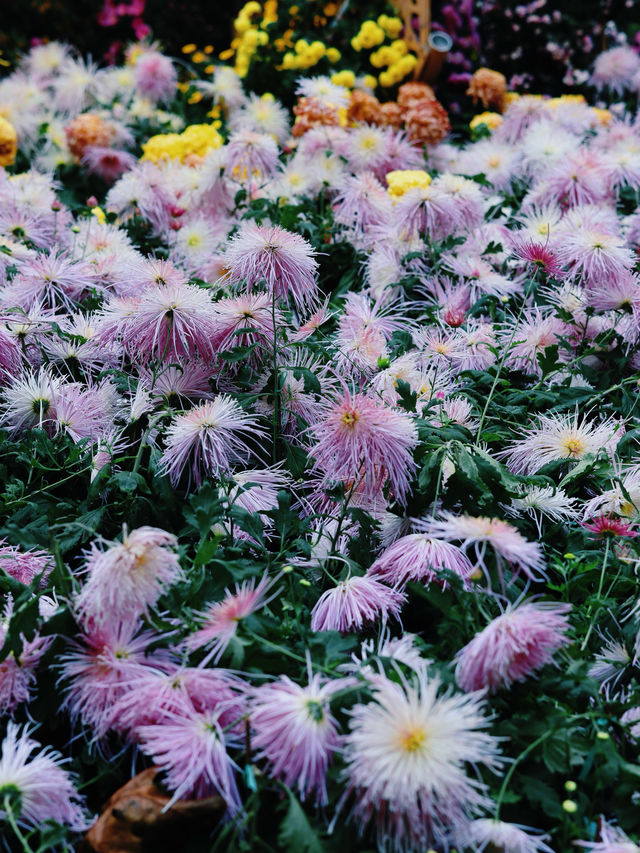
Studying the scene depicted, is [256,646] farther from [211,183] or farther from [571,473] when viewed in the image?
[211,183]

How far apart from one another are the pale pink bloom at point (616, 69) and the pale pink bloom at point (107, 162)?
5.56 ft

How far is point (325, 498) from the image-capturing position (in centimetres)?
118

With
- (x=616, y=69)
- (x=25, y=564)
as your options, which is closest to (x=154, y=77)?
(x=616, y=69)

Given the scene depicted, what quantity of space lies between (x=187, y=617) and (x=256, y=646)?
8 centimetres

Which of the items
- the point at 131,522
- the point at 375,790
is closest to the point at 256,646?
the point at 375,790

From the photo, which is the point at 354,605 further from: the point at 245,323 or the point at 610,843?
the point at 245,323

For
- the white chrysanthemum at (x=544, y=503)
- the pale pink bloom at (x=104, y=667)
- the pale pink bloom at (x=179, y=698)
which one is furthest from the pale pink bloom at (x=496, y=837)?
the white chrysanthemum at (x=544, y=503)

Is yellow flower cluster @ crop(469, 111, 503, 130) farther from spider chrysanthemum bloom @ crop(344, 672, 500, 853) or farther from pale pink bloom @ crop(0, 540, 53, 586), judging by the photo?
spider chrysanthemum bloom @ crop(344, 672, 500, 853)

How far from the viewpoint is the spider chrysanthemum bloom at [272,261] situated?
1.22 m

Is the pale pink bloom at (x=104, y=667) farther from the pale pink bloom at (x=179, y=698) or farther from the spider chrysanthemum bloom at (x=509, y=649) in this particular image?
the spider chrysanthemum bloom at (x=509, y=649)

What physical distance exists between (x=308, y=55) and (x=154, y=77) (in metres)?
0.52

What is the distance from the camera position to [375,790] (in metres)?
0.71

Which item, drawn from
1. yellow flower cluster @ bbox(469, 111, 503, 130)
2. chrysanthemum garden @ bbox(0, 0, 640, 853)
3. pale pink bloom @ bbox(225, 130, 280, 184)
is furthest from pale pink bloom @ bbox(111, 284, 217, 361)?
yellow flower cluster @ bbox(469, 111, 503, 130)

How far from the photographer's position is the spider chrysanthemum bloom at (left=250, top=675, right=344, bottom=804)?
0.76 m
